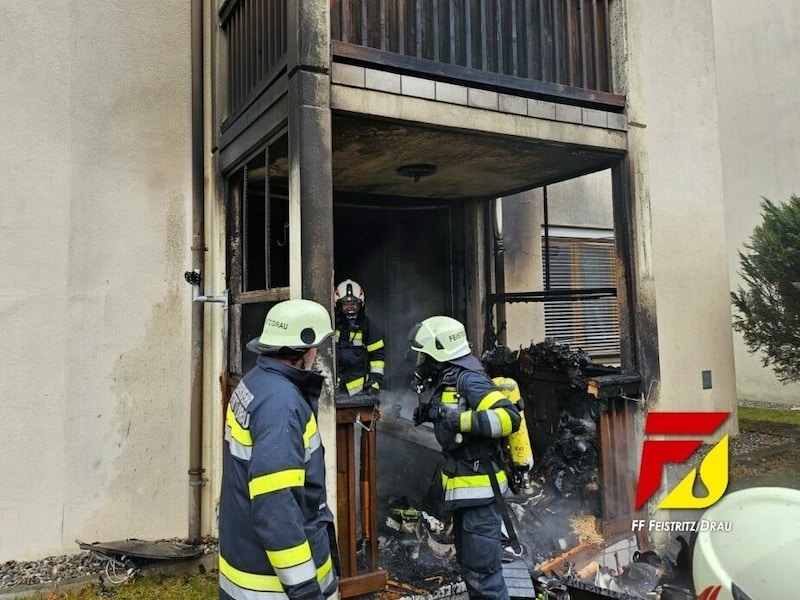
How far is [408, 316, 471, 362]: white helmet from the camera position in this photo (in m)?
3.58

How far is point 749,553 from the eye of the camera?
1675 mm

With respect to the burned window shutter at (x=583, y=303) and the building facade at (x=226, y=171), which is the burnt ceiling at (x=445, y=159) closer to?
the building facade at (x=226, y=171)

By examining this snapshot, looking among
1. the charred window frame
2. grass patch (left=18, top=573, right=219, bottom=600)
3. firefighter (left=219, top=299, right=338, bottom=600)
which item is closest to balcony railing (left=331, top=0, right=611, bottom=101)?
the charred window frame

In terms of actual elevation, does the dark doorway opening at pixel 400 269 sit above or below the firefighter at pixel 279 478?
above

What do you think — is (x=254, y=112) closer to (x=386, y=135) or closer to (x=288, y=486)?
(x=386, y=135)

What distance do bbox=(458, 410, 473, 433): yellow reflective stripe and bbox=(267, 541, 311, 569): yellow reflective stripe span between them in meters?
1.30

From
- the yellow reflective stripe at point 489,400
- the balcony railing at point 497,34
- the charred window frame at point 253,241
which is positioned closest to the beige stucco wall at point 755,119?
the balcony railing at point 497,34

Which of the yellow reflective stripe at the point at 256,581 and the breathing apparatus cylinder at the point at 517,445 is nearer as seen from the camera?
the yellow reflective stripe at the point at 256,581

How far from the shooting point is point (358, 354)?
6262 mm

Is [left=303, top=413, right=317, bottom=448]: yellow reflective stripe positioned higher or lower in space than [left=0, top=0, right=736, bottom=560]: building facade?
lower

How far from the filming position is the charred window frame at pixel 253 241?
4.21 meters

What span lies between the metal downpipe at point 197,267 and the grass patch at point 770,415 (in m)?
8.71

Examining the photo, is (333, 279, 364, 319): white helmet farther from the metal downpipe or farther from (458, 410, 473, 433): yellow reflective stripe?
(458, 410, 473, 433): yellow reflective stripe

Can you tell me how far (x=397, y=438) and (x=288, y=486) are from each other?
12.1ft
